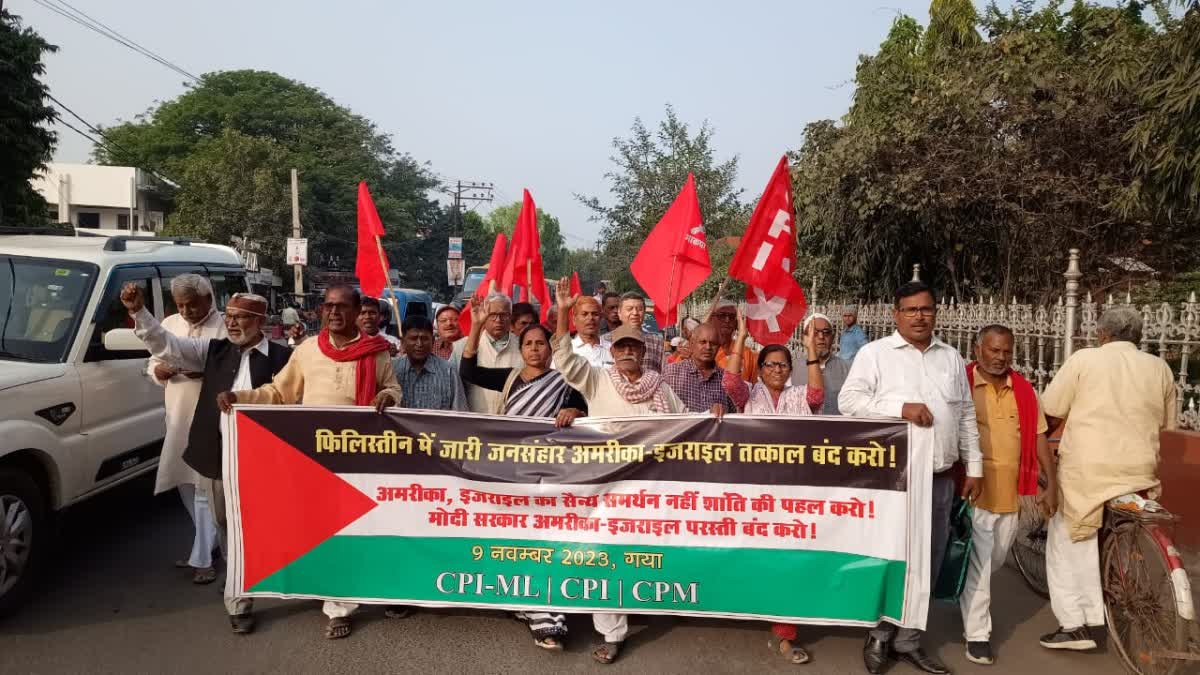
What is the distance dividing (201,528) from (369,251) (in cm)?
370

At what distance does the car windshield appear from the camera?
191 inches

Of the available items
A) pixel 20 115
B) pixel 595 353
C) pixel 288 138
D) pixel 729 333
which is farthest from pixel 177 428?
pixel 288 138

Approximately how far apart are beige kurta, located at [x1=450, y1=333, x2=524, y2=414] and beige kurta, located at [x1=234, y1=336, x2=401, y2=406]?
2.47 feet

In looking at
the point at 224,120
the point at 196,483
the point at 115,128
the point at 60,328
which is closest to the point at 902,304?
the point at 196,483

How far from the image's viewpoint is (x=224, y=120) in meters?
47.7

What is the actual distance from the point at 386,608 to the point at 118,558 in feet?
6.87

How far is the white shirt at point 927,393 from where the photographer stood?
156 inches

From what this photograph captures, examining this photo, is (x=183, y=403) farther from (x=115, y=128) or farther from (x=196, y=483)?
(x=115, y=128)

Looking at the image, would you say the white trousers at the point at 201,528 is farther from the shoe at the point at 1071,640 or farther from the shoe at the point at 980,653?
the shoe at the point at 1071,640

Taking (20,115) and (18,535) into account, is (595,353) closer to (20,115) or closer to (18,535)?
(18,535)

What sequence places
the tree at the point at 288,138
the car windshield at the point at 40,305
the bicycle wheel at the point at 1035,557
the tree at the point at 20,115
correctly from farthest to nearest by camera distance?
the tree at the point at 288,138 → the tree at the point at 20,115 → the bicycle wheel at the point at 1035,557 → the car windshield at the point at 40,305

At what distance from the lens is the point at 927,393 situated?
3.98 metres

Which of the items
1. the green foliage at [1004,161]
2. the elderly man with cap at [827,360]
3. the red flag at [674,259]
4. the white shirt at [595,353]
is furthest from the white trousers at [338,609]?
the green foliage at [1004,161]

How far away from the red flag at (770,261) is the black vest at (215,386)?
314 centimetres
